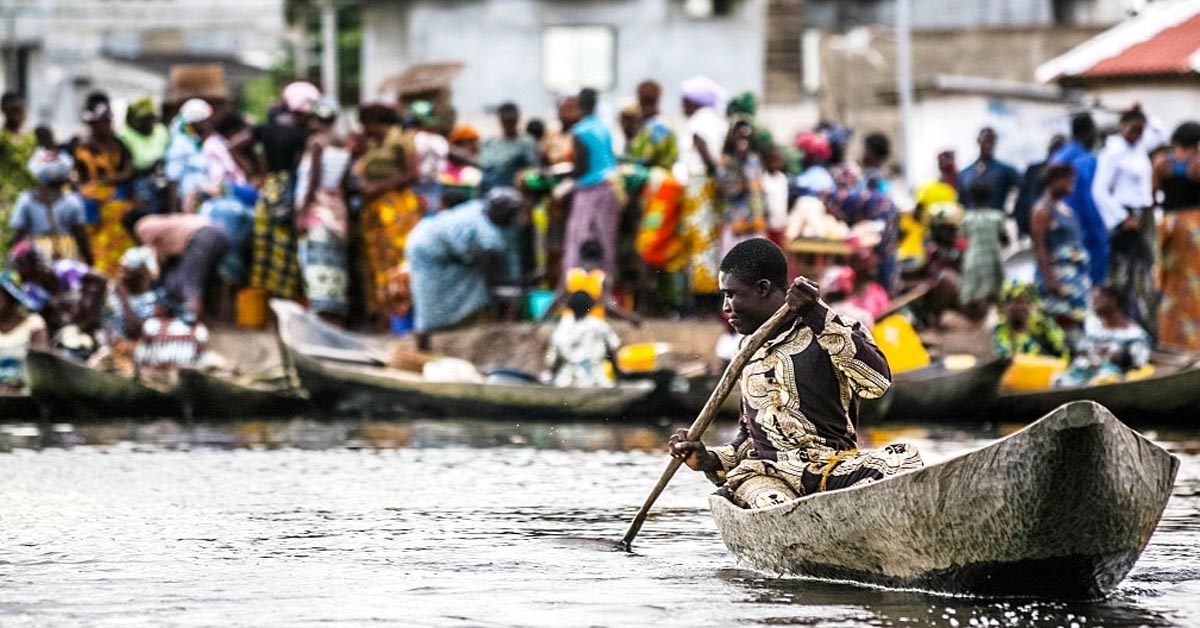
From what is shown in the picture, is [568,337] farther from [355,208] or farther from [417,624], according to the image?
[417,624]

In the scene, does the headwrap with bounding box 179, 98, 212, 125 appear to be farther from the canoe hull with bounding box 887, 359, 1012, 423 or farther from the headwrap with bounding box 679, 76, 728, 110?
the canoe hull with bounding box 887, 359, 1012, 423

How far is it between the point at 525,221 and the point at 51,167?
135 inches

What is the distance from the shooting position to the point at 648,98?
52.2ft

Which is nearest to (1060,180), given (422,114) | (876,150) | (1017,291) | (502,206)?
(1017,291)

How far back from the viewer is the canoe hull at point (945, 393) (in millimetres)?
13898

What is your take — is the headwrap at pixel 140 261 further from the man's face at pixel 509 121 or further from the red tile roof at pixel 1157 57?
the red tile roof at pixel 1157 57

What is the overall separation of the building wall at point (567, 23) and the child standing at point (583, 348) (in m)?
15.6

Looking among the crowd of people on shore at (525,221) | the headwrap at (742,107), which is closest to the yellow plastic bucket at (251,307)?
the crowd of people on shore at (525,221)

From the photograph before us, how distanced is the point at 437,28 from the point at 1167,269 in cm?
1702

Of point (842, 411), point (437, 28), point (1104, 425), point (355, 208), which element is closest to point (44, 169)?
point (355, 208)

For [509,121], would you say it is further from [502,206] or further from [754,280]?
[754,280]

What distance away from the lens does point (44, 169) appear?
16281mm

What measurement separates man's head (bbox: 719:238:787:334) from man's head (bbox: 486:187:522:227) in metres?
8.16

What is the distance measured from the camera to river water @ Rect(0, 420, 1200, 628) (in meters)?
6.98
